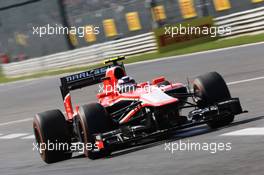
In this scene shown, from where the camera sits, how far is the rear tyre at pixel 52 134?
11.7m

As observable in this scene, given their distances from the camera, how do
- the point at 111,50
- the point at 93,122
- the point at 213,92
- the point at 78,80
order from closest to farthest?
1. the point at 93,122
2. the point at 213,92
3. the point at 78,80
4. the point at 111,50

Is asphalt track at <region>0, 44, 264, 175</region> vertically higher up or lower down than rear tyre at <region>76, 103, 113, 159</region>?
lower down

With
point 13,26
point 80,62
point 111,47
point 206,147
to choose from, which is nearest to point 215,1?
point 111,47

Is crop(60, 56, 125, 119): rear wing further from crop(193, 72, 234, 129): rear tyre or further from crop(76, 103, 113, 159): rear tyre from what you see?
crop(193, 72, 234, 129): rear tyre

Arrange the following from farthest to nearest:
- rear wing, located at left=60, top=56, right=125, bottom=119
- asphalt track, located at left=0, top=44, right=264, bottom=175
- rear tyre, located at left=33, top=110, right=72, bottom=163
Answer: rear wing, located at left=60, top=56, right=125, bottom=119 → rear tyre, located at left=33, top=110, right=72, bottom=163 → asphalt track, located at left=0, top=44, right=264, bottom=175

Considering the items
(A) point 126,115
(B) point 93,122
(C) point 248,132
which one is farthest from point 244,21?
(C) point 248,132

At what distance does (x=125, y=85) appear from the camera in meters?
11.8

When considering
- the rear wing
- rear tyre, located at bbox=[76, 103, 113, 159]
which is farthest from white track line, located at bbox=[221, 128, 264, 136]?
the rear wing

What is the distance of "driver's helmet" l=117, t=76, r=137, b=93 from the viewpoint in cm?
1182

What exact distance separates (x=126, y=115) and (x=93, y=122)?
839mm

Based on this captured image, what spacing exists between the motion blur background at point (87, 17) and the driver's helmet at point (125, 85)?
1777 cm

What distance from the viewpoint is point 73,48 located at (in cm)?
3681

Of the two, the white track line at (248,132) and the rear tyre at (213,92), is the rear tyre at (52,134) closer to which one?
the rear tyre at (213,92)

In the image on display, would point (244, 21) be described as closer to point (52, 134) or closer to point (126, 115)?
point (126, 115)
